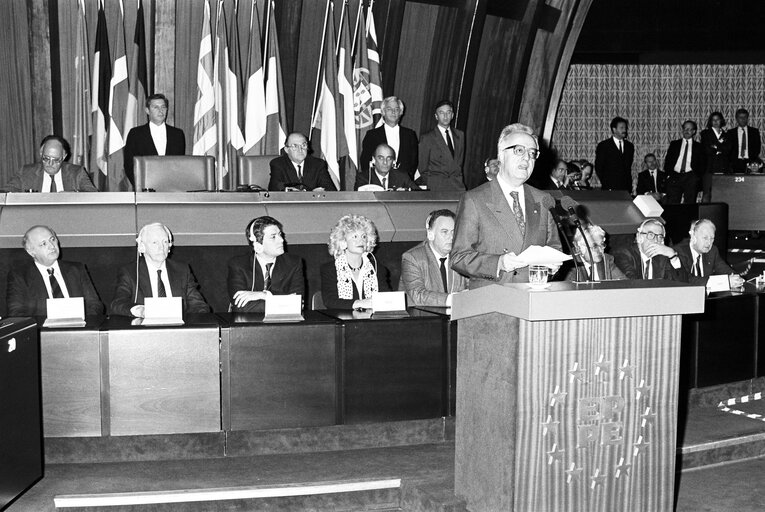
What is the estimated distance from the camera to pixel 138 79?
26.9 ft

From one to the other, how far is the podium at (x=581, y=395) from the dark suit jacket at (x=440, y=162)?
4720 millimetres

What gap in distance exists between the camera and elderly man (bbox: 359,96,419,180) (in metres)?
7.49

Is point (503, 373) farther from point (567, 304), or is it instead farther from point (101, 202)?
point (101, 202)

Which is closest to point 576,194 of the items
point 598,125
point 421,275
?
point 421,275

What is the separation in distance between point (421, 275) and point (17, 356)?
2142 mm

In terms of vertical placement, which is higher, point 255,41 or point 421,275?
point 255,41

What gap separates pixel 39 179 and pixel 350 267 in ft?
8.95

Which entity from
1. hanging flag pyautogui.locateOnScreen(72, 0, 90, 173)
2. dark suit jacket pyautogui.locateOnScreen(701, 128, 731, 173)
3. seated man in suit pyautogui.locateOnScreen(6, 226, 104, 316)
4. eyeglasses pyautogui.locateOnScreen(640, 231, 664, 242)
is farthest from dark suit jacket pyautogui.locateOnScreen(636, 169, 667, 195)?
seated man in suit pyautogui.locateOnScreen(6, 226, 104, 316)

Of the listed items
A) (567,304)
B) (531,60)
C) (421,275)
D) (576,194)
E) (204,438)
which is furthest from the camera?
(531,60)

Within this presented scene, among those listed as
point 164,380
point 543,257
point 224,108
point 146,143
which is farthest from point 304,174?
point 543,257

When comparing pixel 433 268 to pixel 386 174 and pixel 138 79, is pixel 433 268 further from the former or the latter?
pixel 138 79

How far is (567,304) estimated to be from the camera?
94.2 inches

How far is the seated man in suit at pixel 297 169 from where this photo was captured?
6.58 meters

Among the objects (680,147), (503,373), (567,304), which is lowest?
(503,373)
